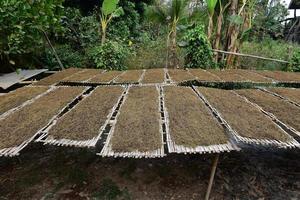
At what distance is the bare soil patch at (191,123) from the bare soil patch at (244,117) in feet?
0.61

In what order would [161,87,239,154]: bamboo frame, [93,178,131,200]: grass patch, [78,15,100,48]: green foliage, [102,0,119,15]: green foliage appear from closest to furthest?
[161,87,239,154]: bamboo frame → [93,178,131,200]: grass patch → [102,0,119,15]: green foliage → [78,15,100,48]: green foliage

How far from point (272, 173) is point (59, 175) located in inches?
121

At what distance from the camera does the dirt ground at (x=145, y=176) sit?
12.4ft

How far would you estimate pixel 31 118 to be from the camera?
3.57m

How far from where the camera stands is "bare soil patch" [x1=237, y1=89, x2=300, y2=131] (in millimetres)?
3574

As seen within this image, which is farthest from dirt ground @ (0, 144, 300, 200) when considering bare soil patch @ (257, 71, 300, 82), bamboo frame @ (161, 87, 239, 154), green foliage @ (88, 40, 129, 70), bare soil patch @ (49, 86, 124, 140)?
green foliage @ (88, 40, 129, 70)

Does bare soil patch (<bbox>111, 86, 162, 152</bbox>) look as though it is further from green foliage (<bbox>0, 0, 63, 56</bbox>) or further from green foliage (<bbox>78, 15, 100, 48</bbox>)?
green foliage (<bbox>78, 15, 100, 48</bbox>)

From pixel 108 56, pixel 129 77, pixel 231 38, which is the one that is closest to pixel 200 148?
pixel 129 77

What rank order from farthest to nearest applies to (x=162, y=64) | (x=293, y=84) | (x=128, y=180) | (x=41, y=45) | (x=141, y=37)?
(x=141, y=37)
(x=162, y=64)
(x=41, y=45)
(x=293, y=84)
(x=128, y=180)

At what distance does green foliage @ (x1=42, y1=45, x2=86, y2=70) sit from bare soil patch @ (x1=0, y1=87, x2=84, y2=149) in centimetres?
363

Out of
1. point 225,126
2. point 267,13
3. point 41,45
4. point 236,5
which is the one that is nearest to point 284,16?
point 267,13

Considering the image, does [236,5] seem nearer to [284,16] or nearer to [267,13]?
[267,13]

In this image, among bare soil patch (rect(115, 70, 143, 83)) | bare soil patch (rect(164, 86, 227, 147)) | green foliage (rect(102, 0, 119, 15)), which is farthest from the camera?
green foliage (rect(102, 0, 119, 15))

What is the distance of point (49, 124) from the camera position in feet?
11.2
